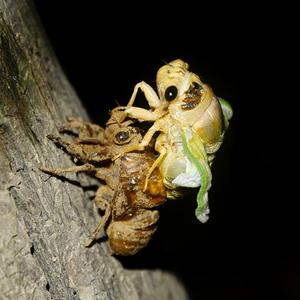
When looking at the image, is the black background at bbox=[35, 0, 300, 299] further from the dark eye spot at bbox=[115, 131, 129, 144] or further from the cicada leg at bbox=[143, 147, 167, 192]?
the cicada leg at bbox=[143, 147, 167, 192]

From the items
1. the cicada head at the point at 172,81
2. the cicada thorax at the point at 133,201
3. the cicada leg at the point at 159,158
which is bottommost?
the cicada thorax at the point at 133,201

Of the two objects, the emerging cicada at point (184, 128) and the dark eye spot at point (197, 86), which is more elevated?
the dark eye spot at point (197, 86)

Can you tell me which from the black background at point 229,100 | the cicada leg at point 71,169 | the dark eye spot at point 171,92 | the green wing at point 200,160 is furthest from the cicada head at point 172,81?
the black background at point 229,100

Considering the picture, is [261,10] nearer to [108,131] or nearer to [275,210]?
[275,210]

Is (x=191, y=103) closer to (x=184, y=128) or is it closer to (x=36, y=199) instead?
(x=184, y=128)

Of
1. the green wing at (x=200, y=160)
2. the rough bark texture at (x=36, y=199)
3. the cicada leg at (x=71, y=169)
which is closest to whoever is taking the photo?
the rough bark texture at (x=36, y=199)

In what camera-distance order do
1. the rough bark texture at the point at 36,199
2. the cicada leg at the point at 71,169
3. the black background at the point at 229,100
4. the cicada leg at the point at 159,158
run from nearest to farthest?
the rough bark texture at the point at 36,199, the cicada leg at the point at 71,169, the cicada leg at the point at 159,158, the black background at the point at 229,100

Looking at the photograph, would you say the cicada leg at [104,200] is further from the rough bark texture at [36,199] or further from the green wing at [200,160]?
the green wing at [200,160]

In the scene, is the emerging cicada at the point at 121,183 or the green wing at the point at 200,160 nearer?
the green wing at the point at 200,160

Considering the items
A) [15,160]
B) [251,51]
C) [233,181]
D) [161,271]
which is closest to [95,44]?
[251,51]
